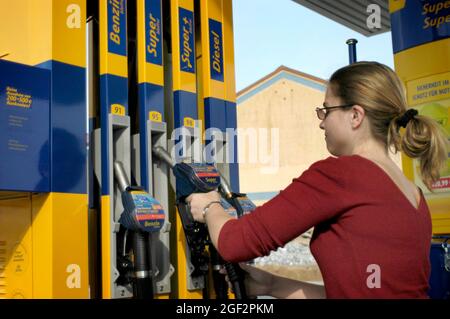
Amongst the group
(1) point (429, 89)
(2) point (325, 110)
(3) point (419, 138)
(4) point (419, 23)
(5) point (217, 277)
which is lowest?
(5) point (217, 277)

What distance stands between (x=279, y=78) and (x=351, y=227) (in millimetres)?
26217

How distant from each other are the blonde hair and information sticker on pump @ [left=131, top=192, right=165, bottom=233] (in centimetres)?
132

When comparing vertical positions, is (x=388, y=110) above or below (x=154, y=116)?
below

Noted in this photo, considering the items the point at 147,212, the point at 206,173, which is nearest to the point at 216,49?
the point at 206,173

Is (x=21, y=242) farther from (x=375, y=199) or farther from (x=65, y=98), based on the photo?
(x=375, y=199)

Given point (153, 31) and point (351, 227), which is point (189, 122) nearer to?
point (153, 31)

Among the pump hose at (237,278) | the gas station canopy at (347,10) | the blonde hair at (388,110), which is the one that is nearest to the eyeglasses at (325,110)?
the blonde hair at (388,110)

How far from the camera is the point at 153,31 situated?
331cm

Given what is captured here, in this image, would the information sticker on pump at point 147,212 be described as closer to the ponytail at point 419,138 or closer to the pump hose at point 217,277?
the pump hose at point 217,277

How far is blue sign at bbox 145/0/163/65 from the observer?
3.26 m

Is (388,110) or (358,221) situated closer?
(358,221)

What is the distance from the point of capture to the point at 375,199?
1515 mm

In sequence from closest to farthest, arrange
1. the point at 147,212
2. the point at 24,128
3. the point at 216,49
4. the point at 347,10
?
1. the point at 24,128
2. the point at 147,212
3. the point at 216,49
4. the point at 347,10
